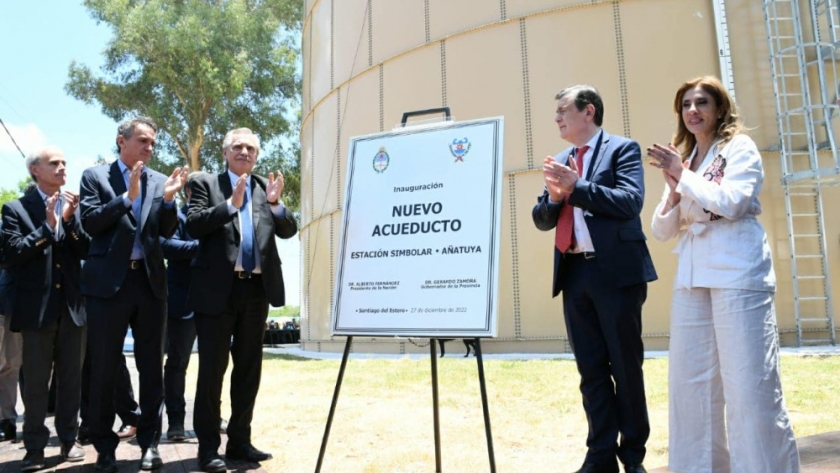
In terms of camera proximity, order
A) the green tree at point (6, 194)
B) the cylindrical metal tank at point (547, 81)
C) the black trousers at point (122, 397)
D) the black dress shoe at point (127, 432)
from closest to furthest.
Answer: the black trousers at point (122, 397) < the black dress shoe at point (127, 432) < the cylindrical metal tank at point (547, 81) < the green tree at point (6, 194)

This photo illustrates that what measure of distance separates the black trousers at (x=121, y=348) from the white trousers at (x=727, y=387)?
9.16 ft

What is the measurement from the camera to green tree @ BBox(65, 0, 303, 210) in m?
18.1

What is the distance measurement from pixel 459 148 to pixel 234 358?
73.2 inches

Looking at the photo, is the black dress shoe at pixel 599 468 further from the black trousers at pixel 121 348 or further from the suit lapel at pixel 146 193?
the suit lapel at pixel 146 193

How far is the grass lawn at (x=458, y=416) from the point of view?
3782 millimetres

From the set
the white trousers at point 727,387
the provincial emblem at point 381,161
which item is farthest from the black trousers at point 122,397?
the white trousers at point 727,387

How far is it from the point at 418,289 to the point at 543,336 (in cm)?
722

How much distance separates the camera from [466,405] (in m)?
5.63

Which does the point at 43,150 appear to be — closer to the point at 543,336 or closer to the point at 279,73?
the point at 543,336

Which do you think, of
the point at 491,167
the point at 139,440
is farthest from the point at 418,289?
the point at 139,440

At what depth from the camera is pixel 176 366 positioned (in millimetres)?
4637

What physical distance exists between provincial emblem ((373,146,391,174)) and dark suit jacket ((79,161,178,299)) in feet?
4.41

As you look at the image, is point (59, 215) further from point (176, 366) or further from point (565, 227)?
point (565, 227)

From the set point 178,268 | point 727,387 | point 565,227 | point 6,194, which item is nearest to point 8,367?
point 178,268
